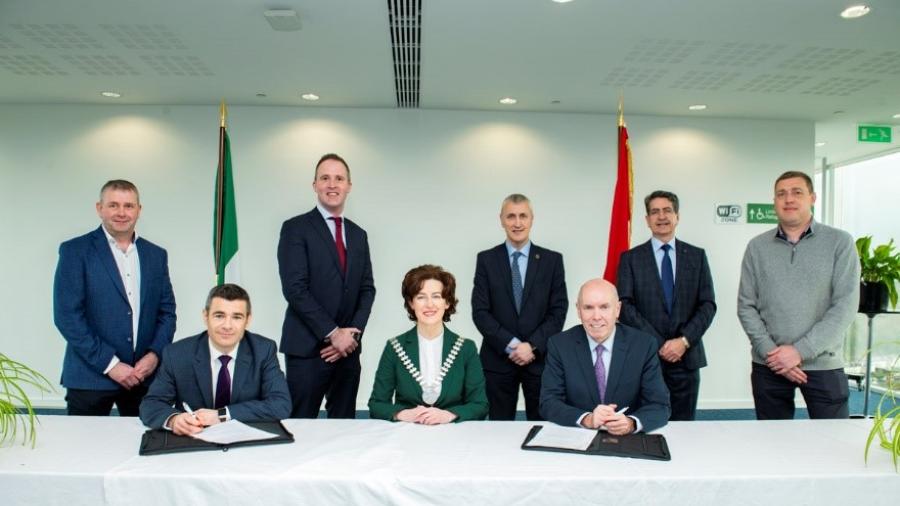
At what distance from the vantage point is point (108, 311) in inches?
109

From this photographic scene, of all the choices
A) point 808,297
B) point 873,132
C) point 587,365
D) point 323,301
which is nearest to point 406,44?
point 323,301

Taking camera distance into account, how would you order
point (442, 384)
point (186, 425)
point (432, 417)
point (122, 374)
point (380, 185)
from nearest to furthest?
point (186, 425) → point (432, 417) → point (442, 384) → point (122, 374) → point (380, 185)

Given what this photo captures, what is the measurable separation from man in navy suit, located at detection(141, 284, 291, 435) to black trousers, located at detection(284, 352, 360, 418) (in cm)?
65

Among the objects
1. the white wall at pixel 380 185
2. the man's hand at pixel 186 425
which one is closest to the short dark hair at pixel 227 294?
the man's hand at pixel 186 425

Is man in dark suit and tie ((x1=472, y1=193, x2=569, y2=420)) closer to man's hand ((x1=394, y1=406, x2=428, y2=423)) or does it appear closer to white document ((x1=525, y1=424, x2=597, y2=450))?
man's hand ((x1=394, y1=406, x2=428, y2=423))

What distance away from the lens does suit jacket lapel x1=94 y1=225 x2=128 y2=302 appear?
2787 millimetres

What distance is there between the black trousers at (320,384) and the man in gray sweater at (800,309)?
2.06m

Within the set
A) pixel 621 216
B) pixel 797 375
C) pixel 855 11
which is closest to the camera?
pixel 797 375

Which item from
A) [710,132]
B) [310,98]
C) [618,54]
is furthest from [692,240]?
[310,98]

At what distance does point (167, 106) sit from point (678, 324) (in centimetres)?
496

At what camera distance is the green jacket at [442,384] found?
246 cm

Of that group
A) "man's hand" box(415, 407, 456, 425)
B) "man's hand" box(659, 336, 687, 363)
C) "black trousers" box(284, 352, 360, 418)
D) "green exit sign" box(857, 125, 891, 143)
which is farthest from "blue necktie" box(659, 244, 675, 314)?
"green exit sign" box(857, 125, 891, 143)

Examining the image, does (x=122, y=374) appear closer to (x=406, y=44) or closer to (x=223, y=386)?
(x=223, y=386)

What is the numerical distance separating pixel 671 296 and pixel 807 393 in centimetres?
77
